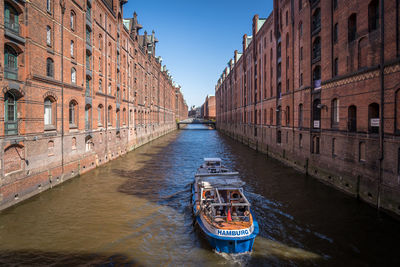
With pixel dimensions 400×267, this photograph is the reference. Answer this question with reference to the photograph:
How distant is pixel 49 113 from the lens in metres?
17.6

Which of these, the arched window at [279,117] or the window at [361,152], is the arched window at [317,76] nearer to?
the window at [361,152]

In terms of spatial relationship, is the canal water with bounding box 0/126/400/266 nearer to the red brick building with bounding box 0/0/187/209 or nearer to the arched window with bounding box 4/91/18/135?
the red brick building with bounding box 0/0/187/209

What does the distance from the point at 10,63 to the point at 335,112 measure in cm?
2015

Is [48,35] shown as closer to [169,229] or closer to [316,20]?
[169,229]

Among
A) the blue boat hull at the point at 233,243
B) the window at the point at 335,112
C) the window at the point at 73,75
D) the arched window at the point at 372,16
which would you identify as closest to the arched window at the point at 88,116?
the window at the point at 73,75

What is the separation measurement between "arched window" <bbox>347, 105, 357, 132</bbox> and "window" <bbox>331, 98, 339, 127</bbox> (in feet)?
6.07

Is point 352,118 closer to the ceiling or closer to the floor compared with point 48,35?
closer to the floor

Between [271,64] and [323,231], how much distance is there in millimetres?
26925

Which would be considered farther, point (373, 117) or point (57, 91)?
point (57, 91)

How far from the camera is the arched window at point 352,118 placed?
53.7ft

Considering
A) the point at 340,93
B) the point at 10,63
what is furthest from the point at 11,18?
the point at 340,93

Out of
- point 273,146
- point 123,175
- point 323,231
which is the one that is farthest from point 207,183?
point 273,146

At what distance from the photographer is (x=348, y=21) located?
16750mm

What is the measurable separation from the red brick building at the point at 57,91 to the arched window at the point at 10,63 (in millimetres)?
50
